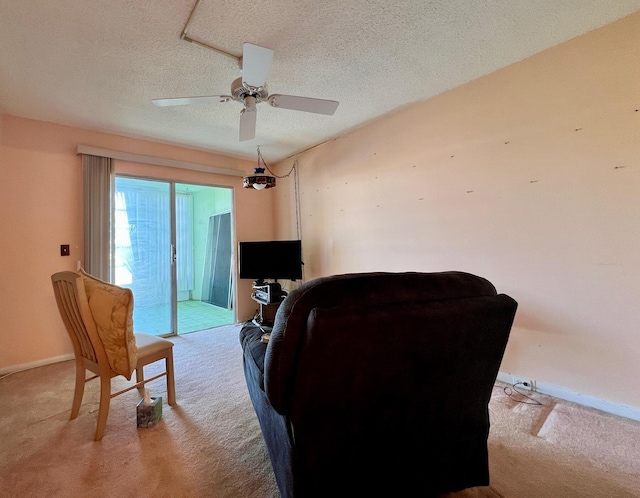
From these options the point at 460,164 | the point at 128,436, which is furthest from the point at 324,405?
the point at 460,164

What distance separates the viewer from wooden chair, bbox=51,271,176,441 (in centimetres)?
168

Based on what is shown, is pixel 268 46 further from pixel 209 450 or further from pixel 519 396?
pixel 519 396

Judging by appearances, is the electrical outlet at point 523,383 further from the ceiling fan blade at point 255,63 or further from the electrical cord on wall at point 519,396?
the ceiling fan blade at point 255,63

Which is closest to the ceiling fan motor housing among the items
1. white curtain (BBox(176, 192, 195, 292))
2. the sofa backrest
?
the sofa backrest

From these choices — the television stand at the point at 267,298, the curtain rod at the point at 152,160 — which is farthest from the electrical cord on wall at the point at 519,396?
the curtain rod at the point at 152,160

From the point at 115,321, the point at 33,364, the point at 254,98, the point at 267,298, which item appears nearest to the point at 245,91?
the point at 254,98

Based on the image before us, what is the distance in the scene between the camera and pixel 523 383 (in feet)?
7.20

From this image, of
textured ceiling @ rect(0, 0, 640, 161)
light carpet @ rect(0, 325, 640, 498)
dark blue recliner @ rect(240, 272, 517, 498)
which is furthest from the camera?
textured ceiling @ rect(0, 0, 640, 161)

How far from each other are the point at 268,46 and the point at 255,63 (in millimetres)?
422

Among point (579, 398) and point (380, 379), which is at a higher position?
point (380, 379)

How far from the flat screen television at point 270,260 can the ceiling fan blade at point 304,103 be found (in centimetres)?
203

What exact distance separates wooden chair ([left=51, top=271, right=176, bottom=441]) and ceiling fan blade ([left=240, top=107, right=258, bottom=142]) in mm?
1454

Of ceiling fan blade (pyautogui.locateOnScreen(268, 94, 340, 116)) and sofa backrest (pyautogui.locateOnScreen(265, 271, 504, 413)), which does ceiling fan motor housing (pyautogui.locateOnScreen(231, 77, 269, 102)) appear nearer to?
ceiling fan blade (pyautogui.locateOnScreen(268, 94, 340, 116))

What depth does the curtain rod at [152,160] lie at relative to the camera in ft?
10.2
